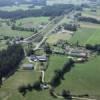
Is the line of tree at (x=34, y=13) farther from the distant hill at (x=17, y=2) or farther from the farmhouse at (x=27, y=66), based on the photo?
the farmhouse at (x=27, y=66)

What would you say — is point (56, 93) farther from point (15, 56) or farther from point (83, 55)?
point (83, 55)

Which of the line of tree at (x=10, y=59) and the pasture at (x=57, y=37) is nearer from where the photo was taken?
the line of tree at (x=10, y=59)

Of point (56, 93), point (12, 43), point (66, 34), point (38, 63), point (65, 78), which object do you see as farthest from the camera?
point (66, 34)

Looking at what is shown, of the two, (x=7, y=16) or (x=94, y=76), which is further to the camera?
(x=7, y=16)

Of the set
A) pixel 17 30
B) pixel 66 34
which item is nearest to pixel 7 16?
pixel 17 30

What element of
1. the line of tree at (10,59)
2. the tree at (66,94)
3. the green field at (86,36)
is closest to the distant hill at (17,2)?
the green field at (86,36)

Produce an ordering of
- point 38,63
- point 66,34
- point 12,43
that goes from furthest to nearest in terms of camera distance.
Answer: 1. point 66,34
2. point 12,43
3. point 38,63

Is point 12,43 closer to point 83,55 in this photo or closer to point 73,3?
point 83,55
